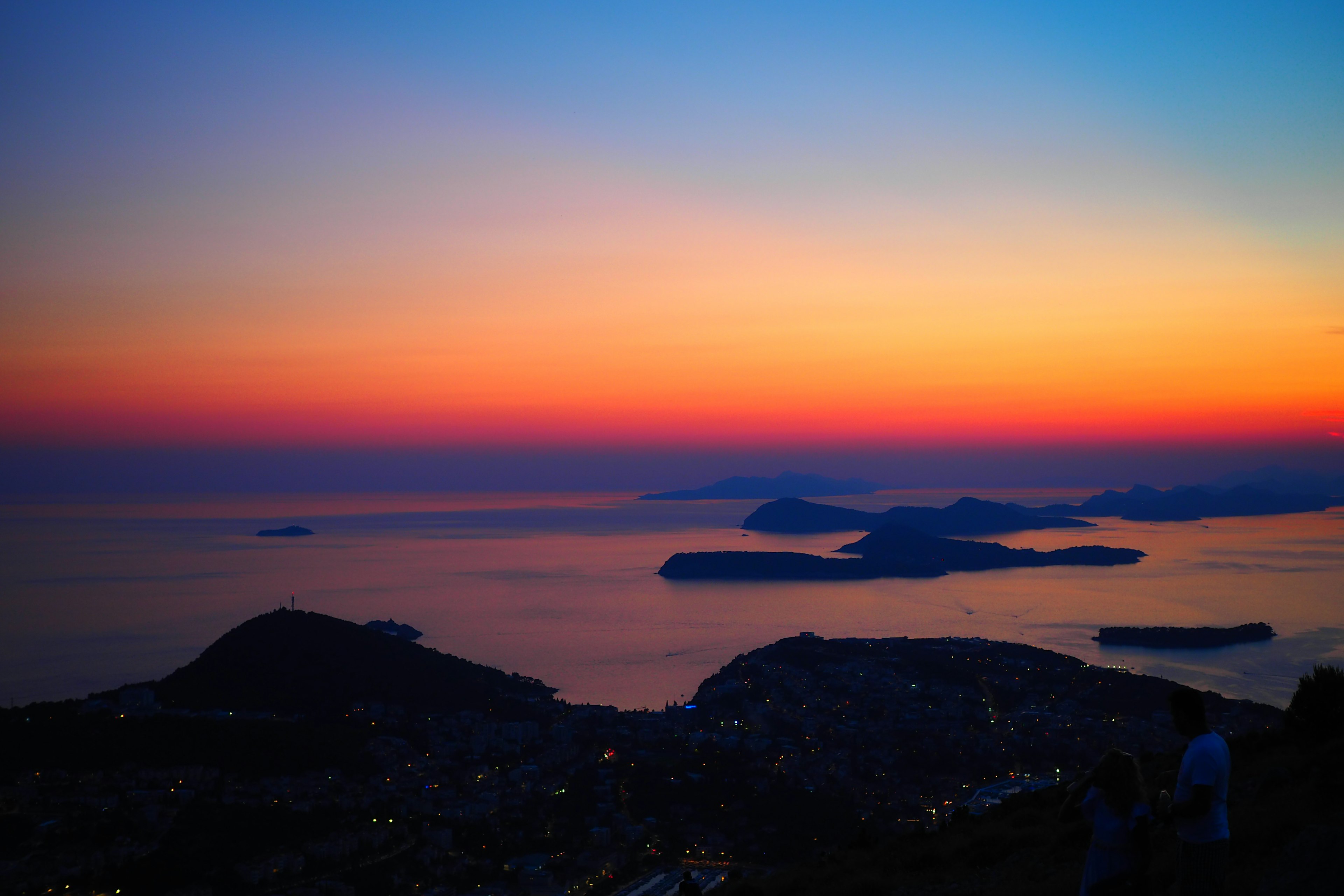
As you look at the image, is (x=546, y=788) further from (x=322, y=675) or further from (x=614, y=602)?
(x=614, y=602)

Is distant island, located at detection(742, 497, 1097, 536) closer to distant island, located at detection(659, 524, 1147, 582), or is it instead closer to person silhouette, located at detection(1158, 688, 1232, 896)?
distant island, located at detection(659, 524, 1147, 582)

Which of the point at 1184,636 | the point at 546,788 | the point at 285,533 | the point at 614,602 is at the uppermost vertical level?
the point at 546,788

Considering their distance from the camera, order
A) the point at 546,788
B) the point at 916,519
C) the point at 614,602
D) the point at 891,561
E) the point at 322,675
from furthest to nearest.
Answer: the point at 916,519 < the point at 891,561 < the point at 614,602 < the point at 322,675 < the point at 546,788

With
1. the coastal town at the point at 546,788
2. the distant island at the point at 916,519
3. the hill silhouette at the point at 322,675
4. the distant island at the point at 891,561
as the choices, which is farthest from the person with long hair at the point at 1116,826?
the distant island at the point at 916,519

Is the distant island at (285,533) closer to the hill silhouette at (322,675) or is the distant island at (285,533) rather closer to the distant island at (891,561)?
the distant island at (891,561)

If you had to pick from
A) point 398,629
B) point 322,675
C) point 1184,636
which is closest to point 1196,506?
point 1184,636

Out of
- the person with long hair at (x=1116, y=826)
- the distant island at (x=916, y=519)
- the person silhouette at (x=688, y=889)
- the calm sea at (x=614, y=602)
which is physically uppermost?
the person with long hair at (x=1116, y=826)

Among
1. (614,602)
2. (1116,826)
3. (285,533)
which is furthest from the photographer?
(285,533)

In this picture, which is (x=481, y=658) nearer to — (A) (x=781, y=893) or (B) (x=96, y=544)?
(A) (x=781, y=893)
